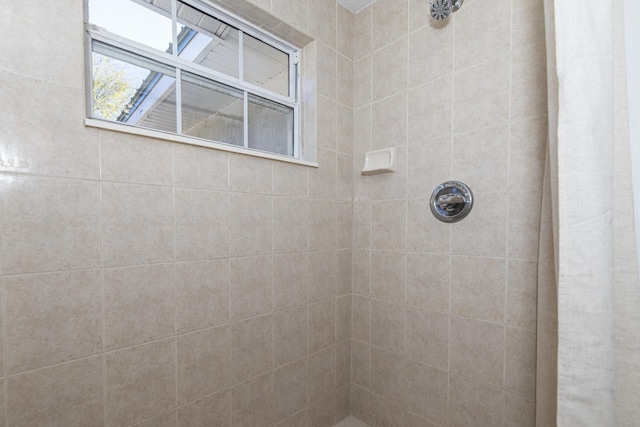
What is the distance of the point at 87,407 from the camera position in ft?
2.86

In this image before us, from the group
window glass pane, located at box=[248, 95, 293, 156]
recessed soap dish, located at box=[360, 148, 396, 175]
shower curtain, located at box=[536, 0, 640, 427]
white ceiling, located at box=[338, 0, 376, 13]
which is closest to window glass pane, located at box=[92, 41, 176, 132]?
window glass pane, located at box=[248, 95, 293, 156]

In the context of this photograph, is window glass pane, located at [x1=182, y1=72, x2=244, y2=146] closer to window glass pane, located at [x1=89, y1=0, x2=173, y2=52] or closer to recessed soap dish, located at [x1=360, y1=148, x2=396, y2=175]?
window glass pane, located at [x1=89, y1=0, x2=173, y2=52]

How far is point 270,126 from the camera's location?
1456 millimetres

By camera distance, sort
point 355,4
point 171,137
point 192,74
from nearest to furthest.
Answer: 1. point 171,137
2. point 192,74
3. point 355,4

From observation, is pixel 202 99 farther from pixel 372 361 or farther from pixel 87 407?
pixel 372 361

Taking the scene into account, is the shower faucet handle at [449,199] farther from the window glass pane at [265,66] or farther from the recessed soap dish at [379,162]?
the window glass pane at [265,66]

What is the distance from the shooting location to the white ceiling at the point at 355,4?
1.56 m

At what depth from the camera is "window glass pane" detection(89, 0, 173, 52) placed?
0.99m

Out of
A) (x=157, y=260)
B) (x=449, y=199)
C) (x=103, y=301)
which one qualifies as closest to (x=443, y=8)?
(x=449, y=199)

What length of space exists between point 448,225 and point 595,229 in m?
0.56

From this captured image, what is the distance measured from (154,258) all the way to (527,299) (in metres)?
1.35

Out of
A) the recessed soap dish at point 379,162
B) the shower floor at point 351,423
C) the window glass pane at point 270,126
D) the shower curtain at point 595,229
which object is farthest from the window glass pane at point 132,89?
the shower floor at point 351,423

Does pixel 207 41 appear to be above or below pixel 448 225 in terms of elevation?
above

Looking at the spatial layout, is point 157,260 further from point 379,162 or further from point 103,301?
point 379,162
